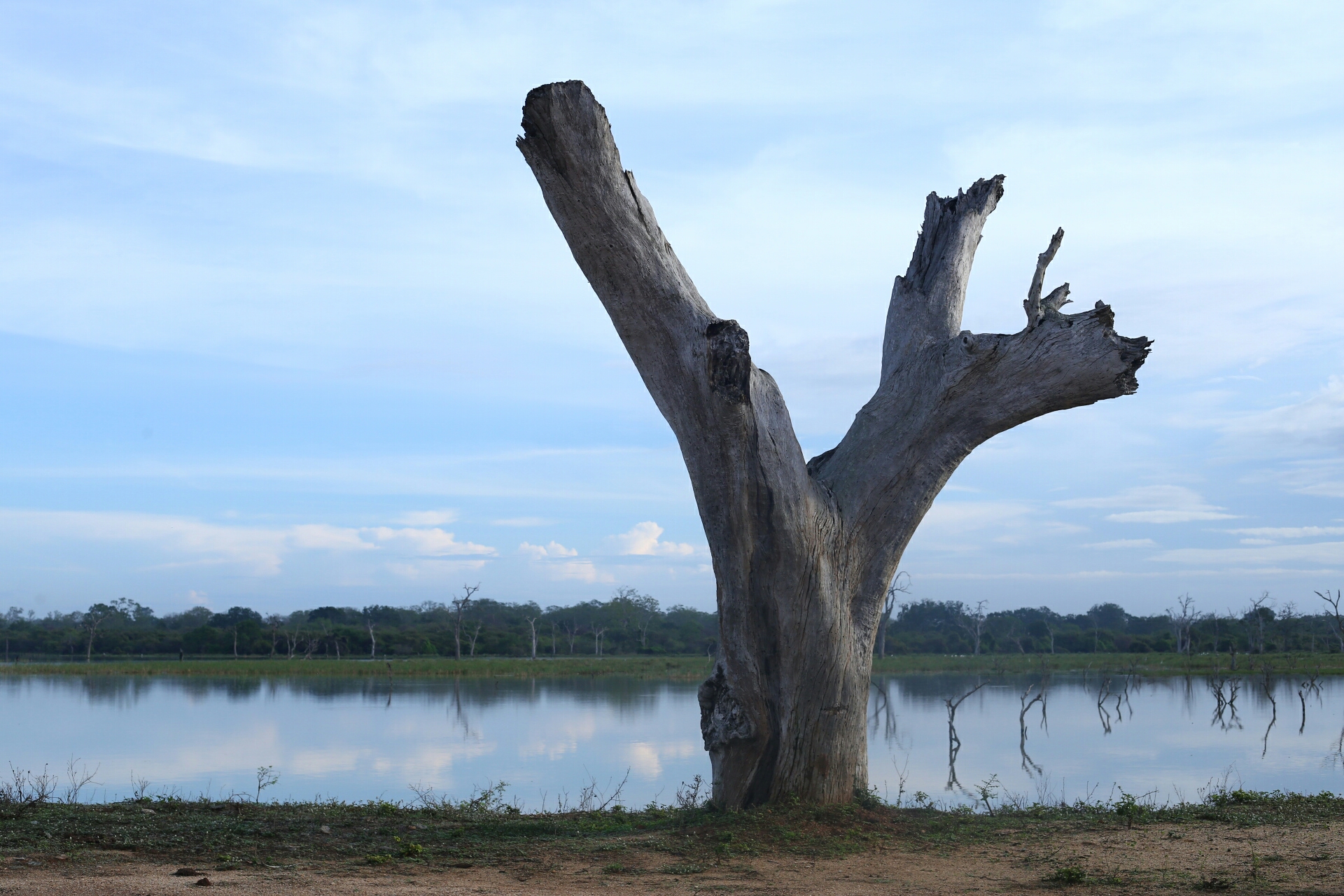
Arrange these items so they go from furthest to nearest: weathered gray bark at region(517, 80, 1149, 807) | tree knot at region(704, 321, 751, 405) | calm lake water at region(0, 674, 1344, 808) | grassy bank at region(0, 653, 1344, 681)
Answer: grassy bank at region(0, 653, 1344, 681) < calm lake water at region(0, 674, 1344, 808) < weathered gray bark at region(517, 80, 1149, 807) < tree knot at region(704, 321, 751, 405)

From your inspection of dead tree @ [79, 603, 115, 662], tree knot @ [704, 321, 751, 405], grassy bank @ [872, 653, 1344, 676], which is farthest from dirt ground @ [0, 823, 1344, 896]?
Answer: dead tree @ [79, 603, 115, 662]

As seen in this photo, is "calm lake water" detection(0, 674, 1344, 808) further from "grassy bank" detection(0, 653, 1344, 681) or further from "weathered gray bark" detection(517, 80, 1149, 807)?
"grassy bank" detection(0, 653, 1344, 681)

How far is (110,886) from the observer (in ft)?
15.2

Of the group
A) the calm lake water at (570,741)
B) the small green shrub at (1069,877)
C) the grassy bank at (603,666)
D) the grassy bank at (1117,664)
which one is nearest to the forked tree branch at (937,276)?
the small green shrub at (1069,877)

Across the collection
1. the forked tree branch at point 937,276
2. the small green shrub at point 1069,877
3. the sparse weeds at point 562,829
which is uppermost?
the forked tree branch at point 937,276

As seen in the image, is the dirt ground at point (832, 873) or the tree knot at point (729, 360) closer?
the dirt ground at point (832, 873)

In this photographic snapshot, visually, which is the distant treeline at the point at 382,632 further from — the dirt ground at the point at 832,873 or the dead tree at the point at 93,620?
the dirt ground at the point at 832,873

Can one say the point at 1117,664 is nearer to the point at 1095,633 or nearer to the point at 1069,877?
the point at 1095,633

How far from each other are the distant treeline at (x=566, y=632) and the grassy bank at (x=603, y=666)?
2024 millimetres

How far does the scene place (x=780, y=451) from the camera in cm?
644

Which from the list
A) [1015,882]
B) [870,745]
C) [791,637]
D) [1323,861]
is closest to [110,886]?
[791,637]

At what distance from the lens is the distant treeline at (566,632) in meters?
56.7

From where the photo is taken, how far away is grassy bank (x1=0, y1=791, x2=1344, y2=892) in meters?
5.34

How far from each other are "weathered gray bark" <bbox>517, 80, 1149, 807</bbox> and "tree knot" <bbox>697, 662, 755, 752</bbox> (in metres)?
0.01
